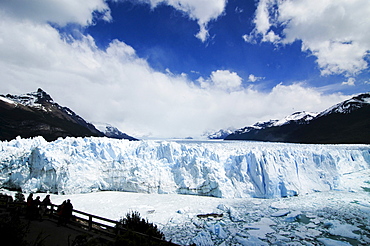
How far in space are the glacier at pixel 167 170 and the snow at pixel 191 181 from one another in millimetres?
65

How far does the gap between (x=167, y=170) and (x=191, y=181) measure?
207 centimetres

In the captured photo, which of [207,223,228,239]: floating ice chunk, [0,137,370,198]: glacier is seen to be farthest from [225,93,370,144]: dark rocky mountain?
[207,223,228,239]: floating ice chunk

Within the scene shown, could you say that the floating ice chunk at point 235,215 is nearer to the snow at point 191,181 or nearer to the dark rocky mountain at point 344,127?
the snow at point 191,181

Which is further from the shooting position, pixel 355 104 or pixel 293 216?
pixel 355 104

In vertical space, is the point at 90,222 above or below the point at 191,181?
above

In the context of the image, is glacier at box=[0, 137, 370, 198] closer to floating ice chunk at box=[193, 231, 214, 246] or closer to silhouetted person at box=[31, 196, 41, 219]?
floating ice chunk at box=[193, 231, 214, 246]

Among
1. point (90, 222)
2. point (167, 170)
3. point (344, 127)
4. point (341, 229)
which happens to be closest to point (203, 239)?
point (90, 222)

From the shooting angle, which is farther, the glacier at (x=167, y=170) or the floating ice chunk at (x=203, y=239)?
the glacier at (x=167, y=170)

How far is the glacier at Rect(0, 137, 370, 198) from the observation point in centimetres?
1456

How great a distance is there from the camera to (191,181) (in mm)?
15023

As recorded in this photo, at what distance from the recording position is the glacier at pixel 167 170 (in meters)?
14.6

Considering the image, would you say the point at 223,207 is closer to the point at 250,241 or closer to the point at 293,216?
the point at 293,216

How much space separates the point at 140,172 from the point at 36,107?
76845 mm

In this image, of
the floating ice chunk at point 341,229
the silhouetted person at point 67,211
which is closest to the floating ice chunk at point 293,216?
the floating ice chunk at point 341,229
